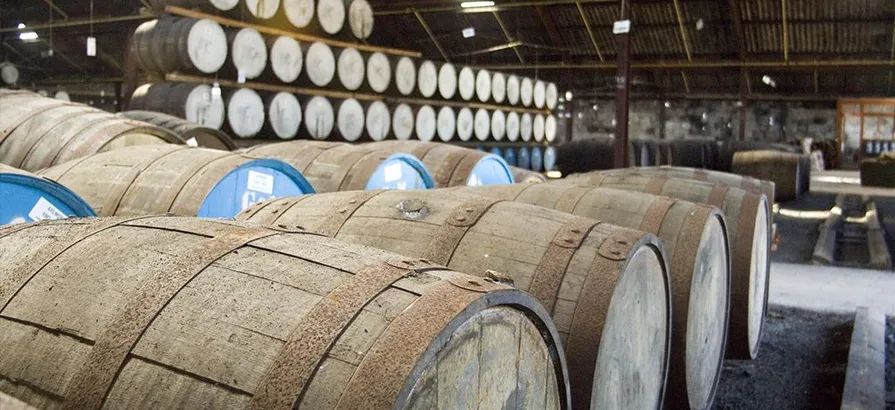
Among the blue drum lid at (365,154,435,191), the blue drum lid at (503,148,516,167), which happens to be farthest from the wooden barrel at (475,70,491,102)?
the blue drum lid at (365,154,435,191)

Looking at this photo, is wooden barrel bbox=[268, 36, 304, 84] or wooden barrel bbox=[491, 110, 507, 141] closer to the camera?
wooden barrel bbox=[268, 36, 304, 84]

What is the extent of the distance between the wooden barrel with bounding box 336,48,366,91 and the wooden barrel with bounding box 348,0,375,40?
0.57 metres

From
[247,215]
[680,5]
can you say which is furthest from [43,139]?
[680,5]

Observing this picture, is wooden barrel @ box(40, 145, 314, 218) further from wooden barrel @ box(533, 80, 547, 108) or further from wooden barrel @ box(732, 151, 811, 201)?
wooden barrel @ box(533, 80, 547, 108)

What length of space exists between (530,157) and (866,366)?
12035 millimetres

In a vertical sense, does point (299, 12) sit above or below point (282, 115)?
above

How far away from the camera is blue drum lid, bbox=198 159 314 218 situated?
3.68m

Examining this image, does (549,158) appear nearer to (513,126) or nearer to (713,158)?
(513,126)

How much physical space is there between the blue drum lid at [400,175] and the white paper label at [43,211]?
2334mm

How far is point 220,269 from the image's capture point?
171cm

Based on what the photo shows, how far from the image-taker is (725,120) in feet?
89.7

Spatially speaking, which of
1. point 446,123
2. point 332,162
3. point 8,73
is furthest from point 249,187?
point 8,73

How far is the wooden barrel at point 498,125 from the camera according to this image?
14742mm

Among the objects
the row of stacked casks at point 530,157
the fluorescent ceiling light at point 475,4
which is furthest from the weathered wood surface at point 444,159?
the fluorescent ceiling light at point 475,4
